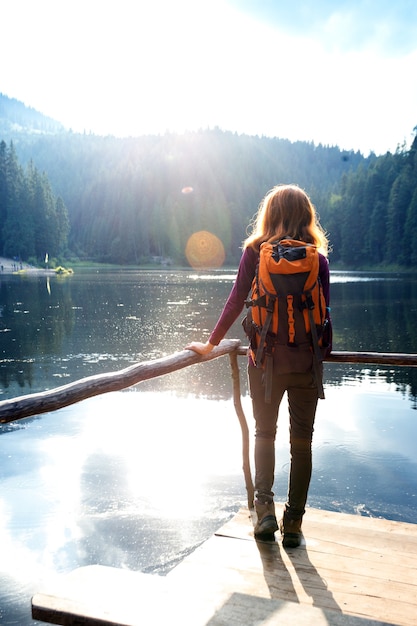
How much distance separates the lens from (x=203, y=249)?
426 feet

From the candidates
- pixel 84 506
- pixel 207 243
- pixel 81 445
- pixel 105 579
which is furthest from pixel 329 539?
pixel 207 243

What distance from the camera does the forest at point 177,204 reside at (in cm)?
9356

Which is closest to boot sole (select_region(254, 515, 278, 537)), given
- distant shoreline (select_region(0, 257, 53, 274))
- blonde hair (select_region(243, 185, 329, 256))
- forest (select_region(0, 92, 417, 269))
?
blonde hair (select_region(243, 185, 329, 256))

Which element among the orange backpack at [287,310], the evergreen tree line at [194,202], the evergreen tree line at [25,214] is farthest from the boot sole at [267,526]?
the evergreen tree line at [25,214]

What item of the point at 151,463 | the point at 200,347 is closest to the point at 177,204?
the point at 151,463

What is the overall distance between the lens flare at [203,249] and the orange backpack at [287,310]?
4815 inches

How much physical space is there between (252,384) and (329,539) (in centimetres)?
121

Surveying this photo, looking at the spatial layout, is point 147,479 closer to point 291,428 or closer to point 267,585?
point 291,428

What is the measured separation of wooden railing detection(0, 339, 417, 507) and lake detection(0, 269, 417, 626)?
8.36 ft

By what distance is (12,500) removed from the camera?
7594mm

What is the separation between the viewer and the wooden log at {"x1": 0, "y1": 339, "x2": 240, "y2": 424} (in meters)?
2.65

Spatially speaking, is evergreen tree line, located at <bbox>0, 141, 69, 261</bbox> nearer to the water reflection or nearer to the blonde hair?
the water reflection

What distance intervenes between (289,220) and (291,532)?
6.28 ft

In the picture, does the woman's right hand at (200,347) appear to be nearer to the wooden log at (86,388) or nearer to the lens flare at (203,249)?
the wooden log at (86,388)
